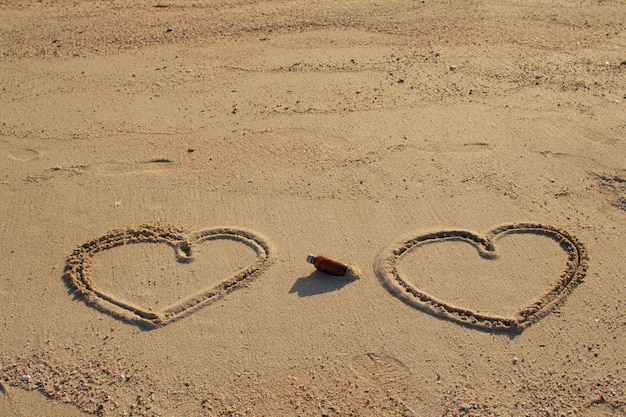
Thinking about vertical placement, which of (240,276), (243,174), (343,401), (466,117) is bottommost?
(343,401)

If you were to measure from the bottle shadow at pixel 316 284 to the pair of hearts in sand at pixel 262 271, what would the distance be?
224 mm

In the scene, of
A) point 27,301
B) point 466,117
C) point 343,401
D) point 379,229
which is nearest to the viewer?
point 343,401

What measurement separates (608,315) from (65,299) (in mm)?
2918

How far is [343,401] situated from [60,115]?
11.1ft

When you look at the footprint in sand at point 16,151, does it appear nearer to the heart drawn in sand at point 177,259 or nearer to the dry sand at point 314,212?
the dry sand at point 314,212

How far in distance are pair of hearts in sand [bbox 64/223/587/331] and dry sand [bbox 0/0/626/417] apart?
13 mm

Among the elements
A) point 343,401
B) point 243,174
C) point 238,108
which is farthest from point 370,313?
point 238,108

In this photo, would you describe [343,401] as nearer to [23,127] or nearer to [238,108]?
[238,108]

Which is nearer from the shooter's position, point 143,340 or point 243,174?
point 143,340

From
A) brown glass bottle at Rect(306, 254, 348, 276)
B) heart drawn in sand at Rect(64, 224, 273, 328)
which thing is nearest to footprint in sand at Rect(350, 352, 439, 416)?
brown glass bottle at Rect(306, 254, 348, 276)

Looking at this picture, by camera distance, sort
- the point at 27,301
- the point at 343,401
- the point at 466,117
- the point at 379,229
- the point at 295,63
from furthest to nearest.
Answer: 1. the point at 295,63
2. the point at 466,117
3. the point at 379,229
4. the point at 27,301
5. the point at 343,401

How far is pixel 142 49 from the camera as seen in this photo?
5.91 metres

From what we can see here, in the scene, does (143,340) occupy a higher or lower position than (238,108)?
lower

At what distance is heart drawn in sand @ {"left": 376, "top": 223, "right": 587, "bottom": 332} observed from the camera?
338cm
